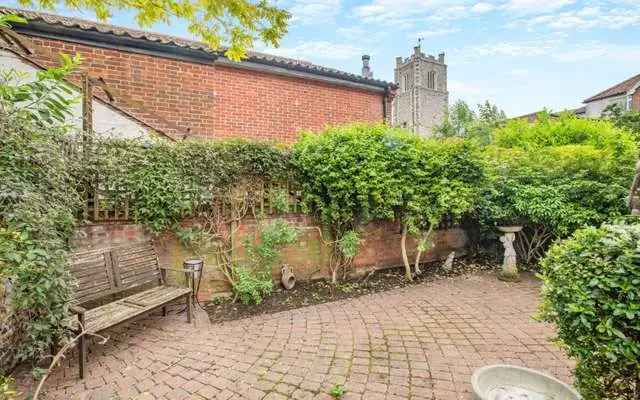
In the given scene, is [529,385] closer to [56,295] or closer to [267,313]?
[267,313]

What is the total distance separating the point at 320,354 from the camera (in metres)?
3.51

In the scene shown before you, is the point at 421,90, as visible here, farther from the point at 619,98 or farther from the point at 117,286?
the point at 117,286

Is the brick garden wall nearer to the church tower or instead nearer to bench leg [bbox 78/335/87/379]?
bench leg [bbox 78/335/87/379]

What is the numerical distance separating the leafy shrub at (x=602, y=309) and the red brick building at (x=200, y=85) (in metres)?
5.79

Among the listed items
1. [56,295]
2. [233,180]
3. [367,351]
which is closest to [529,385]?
[367,351]

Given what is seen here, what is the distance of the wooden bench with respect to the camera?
3344 mm

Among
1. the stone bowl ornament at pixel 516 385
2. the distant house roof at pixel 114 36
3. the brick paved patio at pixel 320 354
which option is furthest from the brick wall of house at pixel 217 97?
the stone bowl ornament at pixel 516 385

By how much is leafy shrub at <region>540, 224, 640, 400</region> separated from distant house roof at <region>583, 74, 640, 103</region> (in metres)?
29.7

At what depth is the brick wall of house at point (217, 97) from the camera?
22.1ft

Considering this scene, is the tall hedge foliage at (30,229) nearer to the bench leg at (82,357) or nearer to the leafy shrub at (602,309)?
the bench leg at (82,357)

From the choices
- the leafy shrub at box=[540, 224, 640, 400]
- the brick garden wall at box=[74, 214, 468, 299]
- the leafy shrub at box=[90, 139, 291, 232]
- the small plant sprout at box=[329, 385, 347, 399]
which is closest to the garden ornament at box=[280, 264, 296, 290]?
the brick garden wall at box=[74, 214, 468, 299]

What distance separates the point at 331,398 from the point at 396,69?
53.6 m

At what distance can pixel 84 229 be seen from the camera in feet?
14.4

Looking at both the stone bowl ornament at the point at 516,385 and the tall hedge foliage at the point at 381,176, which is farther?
the tall hedge foliage at the point at 381,176
